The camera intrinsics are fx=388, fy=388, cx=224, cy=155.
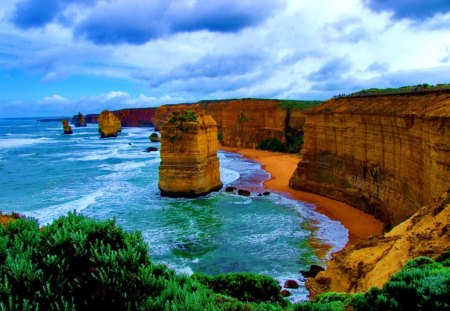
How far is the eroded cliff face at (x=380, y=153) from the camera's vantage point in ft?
57.7

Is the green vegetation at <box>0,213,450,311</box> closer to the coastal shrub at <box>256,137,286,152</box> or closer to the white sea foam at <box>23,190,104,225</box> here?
the white sea foam at <box>23,190,104,225</box>

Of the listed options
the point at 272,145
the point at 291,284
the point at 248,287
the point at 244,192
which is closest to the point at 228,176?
the point at 244,192

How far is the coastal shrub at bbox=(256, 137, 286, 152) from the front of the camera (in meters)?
69.3

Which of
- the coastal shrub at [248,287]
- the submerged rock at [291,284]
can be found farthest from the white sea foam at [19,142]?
the coastal shrub at [248,287]

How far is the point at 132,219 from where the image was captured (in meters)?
27.2

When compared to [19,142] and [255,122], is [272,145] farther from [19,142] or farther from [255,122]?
[19,142]

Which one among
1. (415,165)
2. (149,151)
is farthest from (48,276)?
(149,151)

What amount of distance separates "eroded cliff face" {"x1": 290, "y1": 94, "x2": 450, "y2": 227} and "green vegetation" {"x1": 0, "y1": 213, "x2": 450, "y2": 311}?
11.3 metres

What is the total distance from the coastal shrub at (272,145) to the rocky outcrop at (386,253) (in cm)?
5434

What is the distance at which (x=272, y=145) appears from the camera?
2800 inches

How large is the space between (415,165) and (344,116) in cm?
1068

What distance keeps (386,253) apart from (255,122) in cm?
6372

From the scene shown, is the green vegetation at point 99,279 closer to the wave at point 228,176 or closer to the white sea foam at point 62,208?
the white sea foam at point 62,208

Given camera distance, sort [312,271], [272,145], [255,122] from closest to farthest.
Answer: [312,271] < [272,145] < [255,122]
